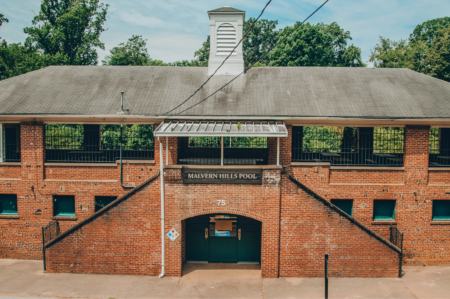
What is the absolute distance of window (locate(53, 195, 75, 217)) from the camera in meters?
13.5

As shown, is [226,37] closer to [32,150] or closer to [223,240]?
[223,240]

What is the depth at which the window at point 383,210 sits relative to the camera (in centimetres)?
1316

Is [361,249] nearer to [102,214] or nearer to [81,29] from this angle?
[102,214]

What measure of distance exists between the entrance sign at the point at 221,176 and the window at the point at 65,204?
5158 millimetres

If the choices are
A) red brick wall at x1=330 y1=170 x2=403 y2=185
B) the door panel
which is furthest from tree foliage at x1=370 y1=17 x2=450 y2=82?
the door panel

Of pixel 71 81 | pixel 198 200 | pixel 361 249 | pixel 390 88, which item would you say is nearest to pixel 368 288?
pixel 361 249

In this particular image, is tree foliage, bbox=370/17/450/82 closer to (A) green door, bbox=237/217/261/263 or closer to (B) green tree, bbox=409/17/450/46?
(B) green tree, bbox=409/17/450/46

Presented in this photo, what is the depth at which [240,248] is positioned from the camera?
1324 centimetres

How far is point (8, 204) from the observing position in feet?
44.9

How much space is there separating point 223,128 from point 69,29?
3162 centimetres

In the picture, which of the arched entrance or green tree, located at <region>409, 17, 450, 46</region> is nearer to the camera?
the arched entrance

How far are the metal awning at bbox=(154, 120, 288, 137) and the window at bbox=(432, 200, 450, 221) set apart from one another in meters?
6.85

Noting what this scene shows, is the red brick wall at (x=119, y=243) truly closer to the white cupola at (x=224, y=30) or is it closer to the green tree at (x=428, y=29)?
the white cupola at (x=224, y=30)

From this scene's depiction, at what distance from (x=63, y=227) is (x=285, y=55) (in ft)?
116
